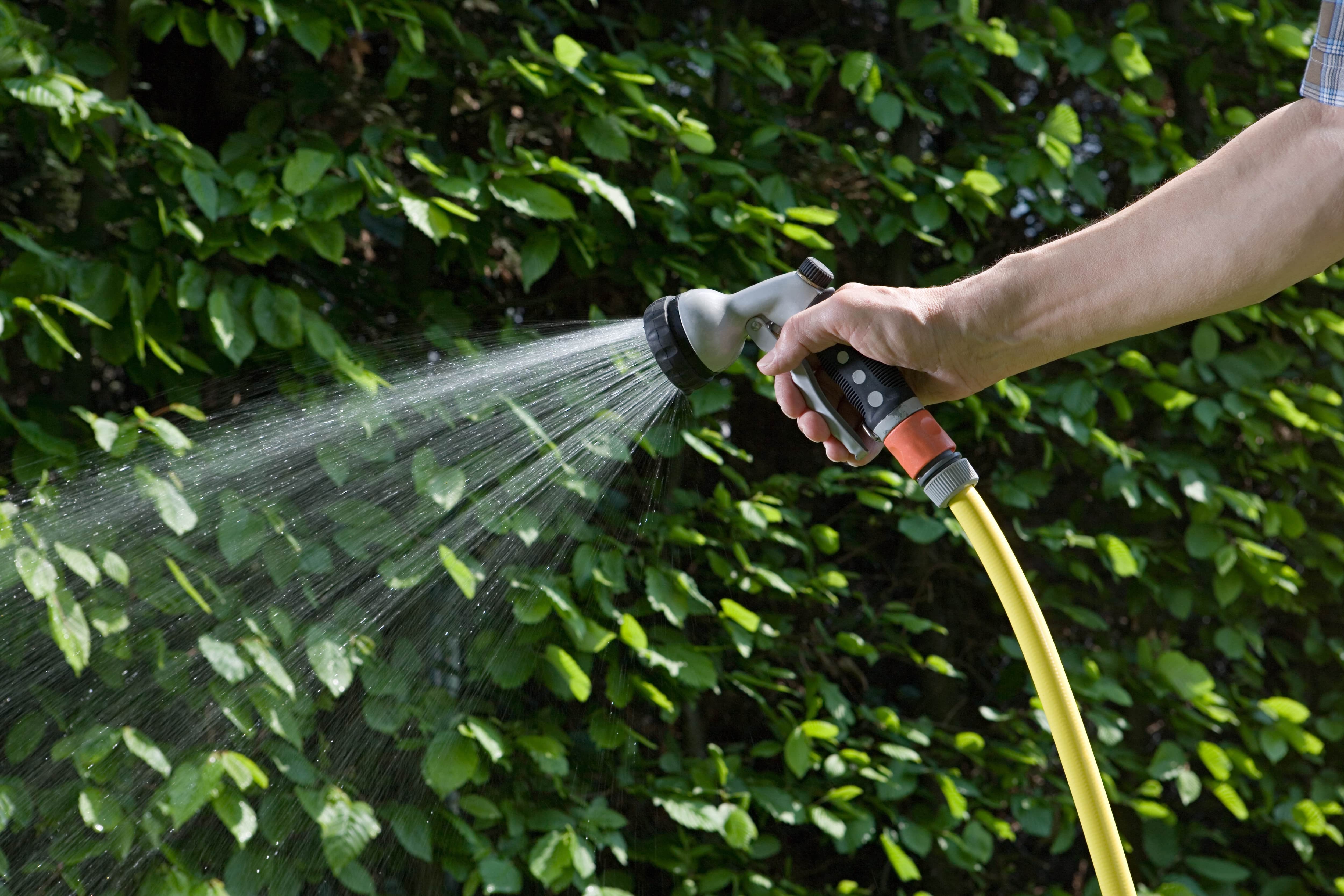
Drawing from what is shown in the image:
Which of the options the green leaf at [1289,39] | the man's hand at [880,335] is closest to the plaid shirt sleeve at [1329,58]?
the man's hand at [880,335]

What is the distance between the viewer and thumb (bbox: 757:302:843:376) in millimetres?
973

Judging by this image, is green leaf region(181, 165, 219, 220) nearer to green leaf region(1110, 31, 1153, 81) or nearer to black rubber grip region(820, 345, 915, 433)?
black rubber grip region(820, 345, 915, 433)

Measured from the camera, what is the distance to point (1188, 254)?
802 mm

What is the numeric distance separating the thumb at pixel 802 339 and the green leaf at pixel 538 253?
0.63 meters

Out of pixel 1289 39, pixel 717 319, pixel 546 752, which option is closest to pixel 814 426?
pixel 717 319

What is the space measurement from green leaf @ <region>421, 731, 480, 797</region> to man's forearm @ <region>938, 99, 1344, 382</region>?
Answer: 2.97 feet

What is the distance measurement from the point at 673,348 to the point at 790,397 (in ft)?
0.39

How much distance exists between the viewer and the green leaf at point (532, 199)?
1.52 meters

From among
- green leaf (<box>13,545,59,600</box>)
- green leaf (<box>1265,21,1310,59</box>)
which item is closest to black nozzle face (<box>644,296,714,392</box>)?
green leaf (<box>13,545,59,600</box>)

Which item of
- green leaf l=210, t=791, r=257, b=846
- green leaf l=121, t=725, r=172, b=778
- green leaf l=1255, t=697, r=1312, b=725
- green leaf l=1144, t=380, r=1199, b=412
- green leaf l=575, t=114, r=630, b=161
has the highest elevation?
green leaf l=575, t=114, r=630, b=161

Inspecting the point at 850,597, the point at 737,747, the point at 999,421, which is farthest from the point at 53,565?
the point at 999,421

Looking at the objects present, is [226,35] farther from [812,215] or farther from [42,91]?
[812,215]

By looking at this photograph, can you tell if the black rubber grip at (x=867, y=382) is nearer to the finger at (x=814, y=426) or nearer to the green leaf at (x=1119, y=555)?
the finger at (x=814, y=426)

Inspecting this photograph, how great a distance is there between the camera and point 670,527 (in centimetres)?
175
